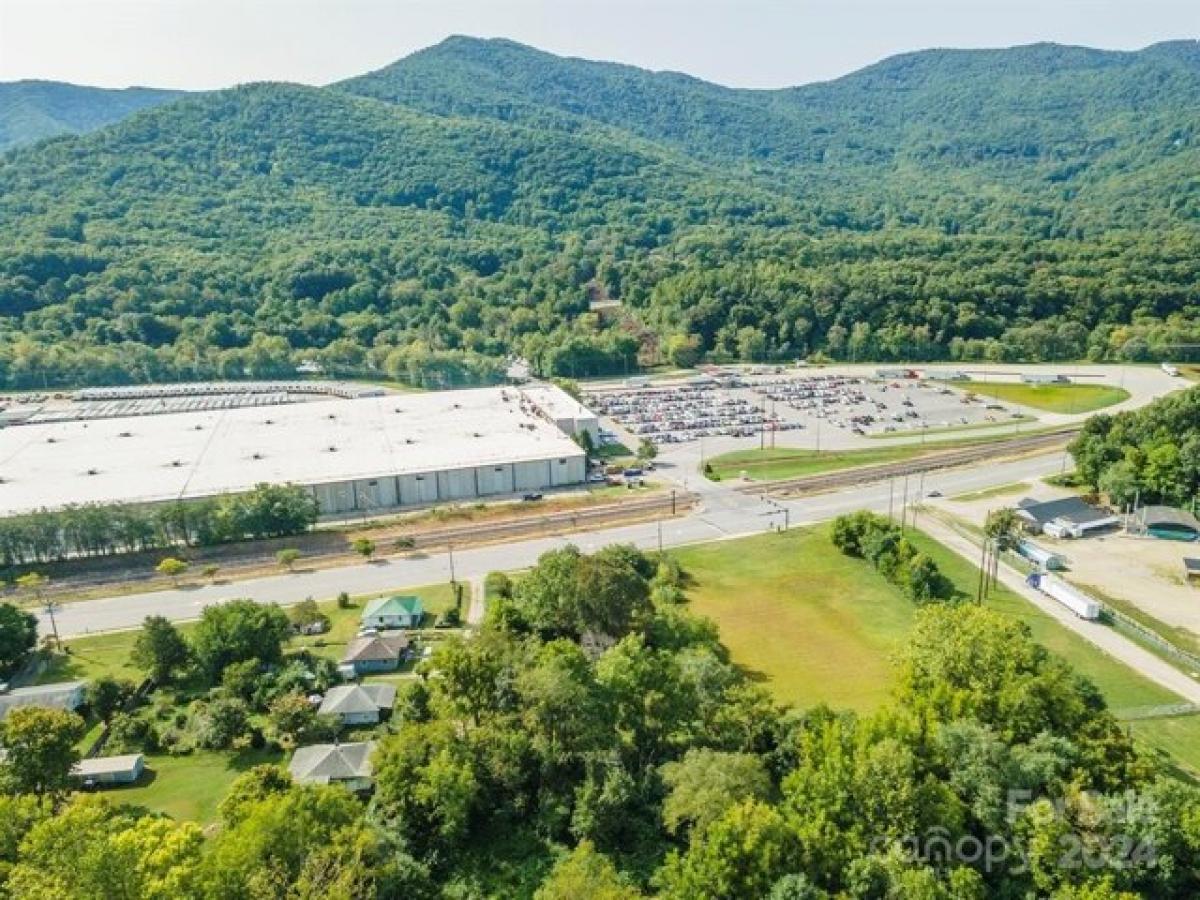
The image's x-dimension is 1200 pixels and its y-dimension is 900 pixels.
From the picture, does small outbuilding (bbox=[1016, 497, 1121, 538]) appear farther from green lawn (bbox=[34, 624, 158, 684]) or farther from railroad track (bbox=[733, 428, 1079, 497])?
green lawn (bbox=[34, 624, 158, 684])

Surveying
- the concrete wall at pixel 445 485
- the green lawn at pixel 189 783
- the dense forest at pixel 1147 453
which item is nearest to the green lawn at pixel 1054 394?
the dense forest at pixel 1147 453

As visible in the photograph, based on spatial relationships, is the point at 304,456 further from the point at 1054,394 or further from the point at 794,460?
the point at 1054,394

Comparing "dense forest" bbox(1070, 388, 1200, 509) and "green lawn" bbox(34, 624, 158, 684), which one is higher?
"dense forest" bbox(1070, 388, 1200, 509)

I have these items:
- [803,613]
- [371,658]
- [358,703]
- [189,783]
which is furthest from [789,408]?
[189,783]

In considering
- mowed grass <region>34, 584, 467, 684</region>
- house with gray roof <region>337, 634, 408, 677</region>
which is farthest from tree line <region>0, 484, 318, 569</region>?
house with gray roof <region>337, 634, 408, 677</region>

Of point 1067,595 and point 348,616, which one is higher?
point 1067,595

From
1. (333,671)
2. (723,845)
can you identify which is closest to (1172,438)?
(723,845)

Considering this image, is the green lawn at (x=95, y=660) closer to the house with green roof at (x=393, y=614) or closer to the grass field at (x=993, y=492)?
the house with green roof at (x=393, y=614)
